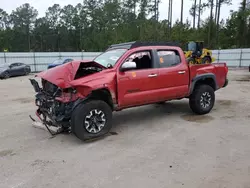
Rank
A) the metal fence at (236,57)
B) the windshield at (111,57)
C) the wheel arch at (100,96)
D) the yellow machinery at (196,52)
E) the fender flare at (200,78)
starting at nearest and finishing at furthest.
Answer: the wheel arch at (100,96), the windshield at (111,57), the fender flare at (200,78), the yellow machinery at (196,52), the metal fence at (236,57)

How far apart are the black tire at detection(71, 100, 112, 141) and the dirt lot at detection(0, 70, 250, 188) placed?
0.56ft

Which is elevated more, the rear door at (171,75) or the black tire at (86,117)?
the rear door at (171,75)

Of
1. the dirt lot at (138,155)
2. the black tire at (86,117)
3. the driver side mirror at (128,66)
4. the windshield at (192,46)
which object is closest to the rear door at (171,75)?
the dirt lot at (138,155)

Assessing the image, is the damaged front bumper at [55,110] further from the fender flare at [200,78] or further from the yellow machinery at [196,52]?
the yellow machinery at [196,52]

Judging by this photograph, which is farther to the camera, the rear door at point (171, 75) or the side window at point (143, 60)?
the rear door at point (171, 75)

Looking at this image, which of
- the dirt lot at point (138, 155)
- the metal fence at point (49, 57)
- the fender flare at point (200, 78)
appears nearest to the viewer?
the dirt lot at point (138, 155)

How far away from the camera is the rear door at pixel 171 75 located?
5.25 metres

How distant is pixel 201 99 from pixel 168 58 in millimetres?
1507

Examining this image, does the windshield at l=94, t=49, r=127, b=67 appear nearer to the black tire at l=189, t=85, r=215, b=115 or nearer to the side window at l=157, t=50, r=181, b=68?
the side window at l=157, t=50, r=181, b=68

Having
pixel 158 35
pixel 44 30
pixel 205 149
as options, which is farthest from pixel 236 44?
pixel 44 30

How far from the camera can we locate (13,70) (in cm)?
1912

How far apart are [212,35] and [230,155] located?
39.4 m

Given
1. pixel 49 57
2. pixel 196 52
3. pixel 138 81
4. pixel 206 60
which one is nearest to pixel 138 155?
pixel 138 81

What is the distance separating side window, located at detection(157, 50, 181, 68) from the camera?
209 inches
